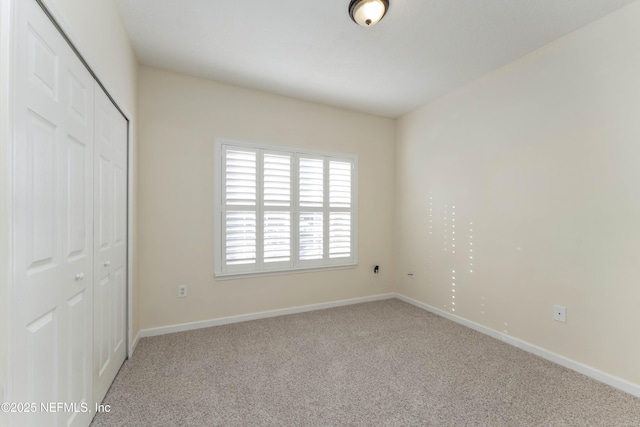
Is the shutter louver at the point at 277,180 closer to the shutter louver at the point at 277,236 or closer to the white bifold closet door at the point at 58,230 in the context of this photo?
the shutter louver at the point at 277,236

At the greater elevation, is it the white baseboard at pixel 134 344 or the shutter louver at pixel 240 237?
the shutter louver at pixel 240 237

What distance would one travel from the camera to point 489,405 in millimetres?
1838

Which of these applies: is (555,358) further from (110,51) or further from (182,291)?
(110,51)

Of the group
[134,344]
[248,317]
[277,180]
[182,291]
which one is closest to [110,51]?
[277,180]

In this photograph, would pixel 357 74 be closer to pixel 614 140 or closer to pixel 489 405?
pixel 614 140

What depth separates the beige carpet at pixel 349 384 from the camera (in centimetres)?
174

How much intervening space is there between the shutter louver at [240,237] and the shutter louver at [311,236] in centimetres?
61

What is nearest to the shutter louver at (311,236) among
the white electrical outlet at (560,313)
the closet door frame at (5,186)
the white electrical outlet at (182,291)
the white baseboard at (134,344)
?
the white electrical outlet at (182,291)

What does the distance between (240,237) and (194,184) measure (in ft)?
2.45

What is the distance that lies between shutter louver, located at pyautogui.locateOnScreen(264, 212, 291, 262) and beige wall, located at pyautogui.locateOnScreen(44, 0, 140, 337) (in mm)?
1304

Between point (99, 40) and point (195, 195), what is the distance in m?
1.56

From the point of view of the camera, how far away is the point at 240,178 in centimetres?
324

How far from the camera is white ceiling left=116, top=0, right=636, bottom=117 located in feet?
6.70

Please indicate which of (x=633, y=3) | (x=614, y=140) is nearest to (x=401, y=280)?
(x=614, y=140)
